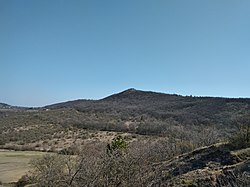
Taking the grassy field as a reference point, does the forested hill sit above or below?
above

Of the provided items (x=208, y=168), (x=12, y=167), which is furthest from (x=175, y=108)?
(x=208, y=168)

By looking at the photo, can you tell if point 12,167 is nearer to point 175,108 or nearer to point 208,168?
point 208,168

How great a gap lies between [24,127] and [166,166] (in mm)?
54853

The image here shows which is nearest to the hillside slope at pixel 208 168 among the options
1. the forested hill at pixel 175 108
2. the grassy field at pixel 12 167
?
the grassy field at pixel 12 167

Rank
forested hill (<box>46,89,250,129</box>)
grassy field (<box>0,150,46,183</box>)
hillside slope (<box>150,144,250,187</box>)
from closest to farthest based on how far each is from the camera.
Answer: hillside slope (<box>150,144,250,187</box>)
grassy field (<box>0,150,46,183</box>)
forested hill (<box>46,89,250,129</box>)

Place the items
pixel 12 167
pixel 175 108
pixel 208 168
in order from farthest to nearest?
pixel 175 108 < pixel 12 167 < pixel 208 168

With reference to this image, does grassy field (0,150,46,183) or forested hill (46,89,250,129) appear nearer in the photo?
grassy field (0,150,46,183)

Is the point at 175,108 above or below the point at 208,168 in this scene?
above

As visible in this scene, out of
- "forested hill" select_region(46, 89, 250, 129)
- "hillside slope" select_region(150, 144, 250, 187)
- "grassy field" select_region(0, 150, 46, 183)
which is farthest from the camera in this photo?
"forested hill" select_region(46, 89, 250, 129)

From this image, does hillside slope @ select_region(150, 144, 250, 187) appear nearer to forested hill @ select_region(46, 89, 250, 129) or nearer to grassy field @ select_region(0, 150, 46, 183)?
grassy field @ select_region(0, 150, 46, 183)

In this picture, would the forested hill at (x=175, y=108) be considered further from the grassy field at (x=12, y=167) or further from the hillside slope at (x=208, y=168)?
the hillside slope at (x=208, y=168)

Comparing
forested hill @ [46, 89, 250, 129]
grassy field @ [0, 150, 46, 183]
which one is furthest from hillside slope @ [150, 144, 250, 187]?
forested hill @ [46, 89, 250, 129]

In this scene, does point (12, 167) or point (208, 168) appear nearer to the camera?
point (208, 168)

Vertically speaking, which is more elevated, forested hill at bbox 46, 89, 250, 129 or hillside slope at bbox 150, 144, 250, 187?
forested hill at bbox 46, 89, 250, 129
